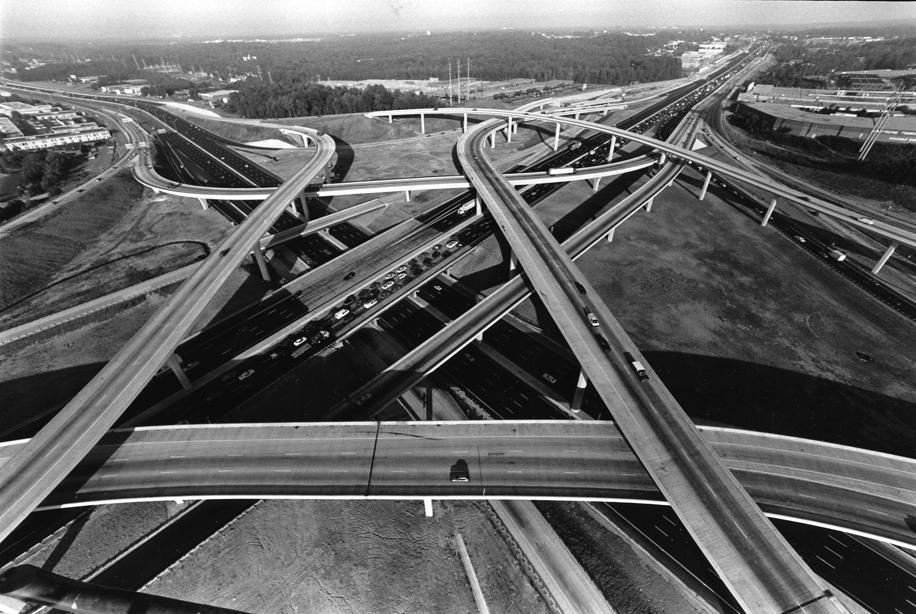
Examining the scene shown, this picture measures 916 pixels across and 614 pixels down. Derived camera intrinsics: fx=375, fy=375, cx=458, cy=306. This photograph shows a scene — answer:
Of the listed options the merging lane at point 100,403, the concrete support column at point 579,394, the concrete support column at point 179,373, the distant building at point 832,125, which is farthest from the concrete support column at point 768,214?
the concrete support column at point 179,373

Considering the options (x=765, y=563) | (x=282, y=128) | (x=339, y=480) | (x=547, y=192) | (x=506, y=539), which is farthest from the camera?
A: (x=282, y=128)

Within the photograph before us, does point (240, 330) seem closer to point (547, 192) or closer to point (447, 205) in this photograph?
point (447, 205)

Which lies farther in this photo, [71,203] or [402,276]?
[71,203]

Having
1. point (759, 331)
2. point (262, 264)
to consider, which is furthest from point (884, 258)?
point (262, 264)

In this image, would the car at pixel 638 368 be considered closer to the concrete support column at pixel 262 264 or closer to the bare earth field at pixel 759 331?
the bare earth field at pixel 759 331

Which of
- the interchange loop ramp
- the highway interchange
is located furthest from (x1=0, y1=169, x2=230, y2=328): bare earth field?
the interchange loop ramp

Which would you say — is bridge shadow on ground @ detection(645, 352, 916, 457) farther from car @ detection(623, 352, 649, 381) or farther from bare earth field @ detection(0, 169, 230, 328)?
bare earth field @ detection(0, 169, 230, 328)

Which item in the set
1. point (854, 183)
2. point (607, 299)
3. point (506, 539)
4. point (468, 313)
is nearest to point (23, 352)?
point (468, 313)

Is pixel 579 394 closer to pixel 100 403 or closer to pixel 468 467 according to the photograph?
pixel 468 467
